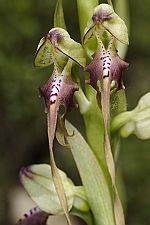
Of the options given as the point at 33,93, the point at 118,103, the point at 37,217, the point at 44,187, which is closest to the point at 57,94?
the point at 118,103

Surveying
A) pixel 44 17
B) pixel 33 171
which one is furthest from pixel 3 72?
pixel 33 171

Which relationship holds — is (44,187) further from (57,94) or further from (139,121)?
(57,94)

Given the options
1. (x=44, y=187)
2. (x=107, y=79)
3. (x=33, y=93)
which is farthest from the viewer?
(x=33, y=93)

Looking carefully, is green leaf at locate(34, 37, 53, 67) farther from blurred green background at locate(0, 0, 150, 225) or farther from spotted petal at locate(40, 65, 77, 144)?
blurred green background at locate(0, 0, 150, 225)

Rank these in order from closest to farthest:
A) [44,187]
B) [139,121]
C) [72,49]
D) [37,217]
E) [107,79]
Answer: [107,79] → [72,49] → [139,121] → [44,187] → [37,217]

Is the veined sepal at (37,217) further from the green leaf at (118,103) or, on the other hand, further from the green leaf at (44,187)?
the green leaf at (118,103)

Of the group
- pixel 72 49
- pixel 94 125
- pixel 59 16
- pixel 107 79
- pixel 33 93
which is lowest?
pixel 94 125

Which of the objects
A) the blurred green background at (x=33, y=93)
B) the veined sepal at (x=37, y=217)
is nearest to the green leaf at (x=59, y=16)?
the veined sepal at (x=37, y=217)

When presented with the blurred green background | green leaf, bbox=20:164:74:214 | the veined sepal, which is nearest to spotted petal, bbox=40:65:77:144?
green leaf, bbox=20:164:74:214
